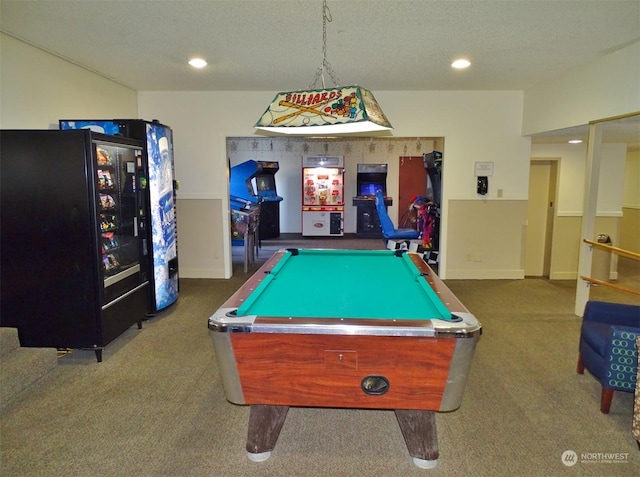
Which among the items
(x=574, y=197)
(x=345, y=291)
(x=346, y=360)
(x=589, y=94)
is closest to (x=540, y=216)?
(x=574, y=197)

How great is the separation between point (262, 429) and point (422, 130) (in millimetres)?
4626

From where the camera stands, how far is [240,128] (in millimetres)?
5750

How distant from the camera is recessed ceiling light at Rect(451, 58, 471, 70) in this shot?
13.6 ft

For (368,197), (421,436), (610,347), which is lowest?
(421,436)

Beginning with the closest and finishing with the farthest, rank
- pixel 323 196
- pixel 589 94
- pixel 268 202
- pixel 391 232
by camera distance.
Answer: pixel 589 94 → pixel 391 232 → pixel 268 202 → pixel 323 196

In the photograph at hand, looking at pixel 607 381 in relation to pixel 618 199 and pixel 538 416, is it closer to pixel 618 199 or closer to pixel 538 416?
pixel 538 416

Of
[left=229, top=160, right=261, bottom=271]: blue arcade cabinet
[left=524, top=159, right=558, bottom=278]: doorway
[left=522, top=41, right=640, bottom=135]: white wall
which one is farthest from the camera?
[left=229, top=160, right=261, bottom=271]: blue arcade cabinet

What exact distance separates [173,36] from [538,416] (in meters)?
3.83

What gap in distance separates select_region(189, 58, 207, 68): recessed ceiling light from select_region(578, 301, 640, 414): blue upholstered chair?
13.1ft

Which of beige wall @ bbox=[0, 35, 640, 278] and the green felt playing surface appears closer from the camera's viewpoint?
the green felt playing surface

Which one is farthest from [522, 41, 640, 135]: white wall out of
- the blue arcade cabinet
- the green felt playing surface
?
the blue arcade cabinet

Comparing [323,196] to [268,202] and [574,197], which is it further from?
[574,197]

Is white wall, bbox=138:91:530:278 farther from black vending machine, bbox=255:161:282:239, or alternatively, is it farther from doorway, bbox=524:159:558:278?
black vending machine, bbox=255:161:282:239

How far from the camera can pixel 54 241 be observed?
3213 mm
